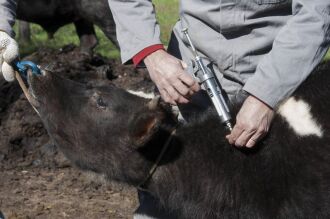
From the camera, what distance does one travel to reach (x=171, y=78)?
12.5 feet

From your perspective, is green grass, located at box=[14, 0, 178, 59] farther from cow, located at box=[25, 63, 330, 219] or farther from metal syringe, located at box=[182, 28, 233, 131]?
metal syringe, located at box=[182, 28, 233, 131]

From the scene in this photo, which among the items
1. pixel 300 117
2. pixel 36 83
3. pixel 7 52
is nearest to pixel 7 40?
pixel 7 52

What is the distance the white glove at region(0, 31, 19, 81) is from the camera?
4.06m

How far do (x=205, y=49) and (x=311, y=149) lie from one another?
31.1 inches

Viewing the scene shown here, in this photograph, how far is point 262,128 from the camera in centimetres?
369

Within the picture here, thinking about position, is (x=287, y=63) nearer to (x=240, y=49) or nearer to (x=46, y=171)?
(x=240, y=49)

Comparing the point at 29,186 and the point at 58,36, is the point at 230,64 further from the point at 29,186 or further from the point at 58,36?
the point at 58,36

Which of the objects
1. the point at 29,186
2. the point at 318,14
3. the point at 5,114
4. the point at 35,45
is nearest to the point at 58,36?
the point at 35,45

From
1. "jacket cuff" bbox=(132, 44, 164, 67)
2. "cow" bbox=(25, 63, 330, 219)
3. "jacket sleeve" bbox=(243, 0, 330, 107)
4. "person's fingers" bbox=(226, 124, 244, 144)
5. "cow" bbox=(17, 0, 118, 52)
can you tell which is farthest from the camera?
"cow" bbox=(17, 0, 118, 52)

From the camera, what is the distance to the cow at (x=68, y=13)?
860 cm

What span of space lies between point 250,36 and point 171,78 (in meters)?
0.51

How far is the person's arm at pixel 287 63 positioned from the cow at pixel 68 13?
16.6 feet

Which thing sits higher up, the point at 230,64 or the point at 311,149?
the point at 230,64

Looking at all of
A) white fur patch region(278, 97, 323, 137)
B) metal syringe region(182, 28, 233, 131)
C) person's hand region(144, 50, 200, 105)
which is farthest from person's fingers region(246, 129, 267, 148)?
person's hand region(144, 50, 200, 105)
